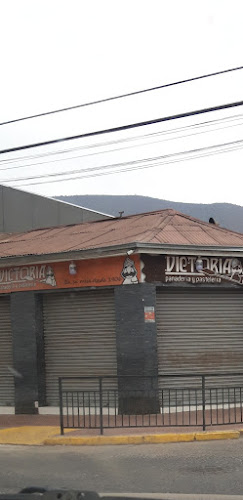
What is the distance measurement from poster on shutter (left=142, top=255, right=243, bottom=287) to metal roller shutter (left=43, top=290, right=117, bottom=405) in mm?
1323

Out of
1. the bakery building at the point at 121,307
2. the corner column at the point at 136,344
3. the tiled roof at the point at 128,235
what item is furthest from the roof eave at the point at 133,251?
the corner column at the point at 136,344

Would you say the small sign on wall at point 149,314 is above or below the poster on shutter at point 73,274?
below

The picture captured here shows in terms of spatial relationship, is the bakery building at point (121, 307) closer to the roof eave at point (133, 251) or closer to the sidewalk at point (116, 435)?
the roof eave at point (133, 251)

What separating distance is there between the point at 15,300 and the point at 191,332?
4618mm

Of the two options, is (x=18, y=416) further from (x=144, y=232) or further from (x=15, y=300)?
(x=144, y=232)

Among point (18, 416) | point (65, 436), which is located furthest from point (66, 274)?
point (65, 436)

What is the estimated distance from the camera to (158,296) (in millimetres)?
14711

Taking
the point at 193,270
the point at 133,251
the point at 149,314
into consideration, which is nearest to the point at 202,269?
the point at 193,270

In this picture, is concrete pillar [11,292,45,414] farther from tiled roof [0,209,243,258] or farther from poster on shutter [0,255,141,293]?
tiled roof [0,209,243,258]

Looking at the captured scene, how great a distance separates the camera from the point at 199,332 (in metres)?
15.1

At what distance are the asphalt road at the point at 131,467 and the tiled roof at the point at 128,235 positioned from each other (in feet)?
16.2

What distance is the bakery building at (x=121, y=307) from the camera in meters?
14.3

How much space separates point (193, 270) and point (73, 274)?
2898 millimetres

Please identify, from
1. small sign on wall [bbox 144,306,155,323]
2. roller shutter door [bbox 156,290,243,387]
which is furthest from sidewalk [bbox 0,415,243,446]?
roller shutter door [bbox 156,290,243,387]
